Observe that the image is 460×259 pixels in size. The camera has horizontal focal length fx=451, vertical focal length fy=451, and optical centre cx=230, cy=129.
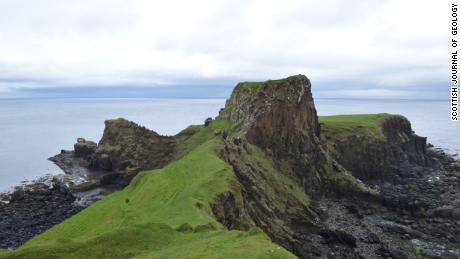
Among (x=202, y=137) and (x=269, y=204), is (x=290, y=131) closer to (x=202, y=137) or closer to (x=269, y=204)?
(x=202, y=137)

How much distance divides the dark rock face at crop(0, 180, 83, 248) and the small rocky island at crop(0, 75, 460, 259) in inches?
23.2

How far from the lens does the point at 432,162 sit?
126188mm

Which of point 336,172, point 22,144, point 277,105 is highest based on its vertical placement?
point 277,105

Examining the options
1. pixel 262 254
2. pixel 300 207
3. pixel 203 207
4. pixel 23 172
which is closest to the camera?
pixel 262 254

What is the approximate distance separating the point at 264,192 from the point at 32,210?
44774 millimetres

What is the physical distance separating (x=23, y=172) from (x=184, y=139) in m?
47.5

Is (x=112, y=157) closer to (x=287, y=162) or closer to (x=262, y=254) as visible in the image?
(x=287, y=162)

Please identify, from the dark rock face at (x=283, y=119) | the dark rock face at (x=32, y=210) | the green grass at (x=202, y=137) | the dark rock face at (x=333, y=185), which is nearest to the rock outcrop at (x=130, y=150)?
the green grass at (x=202, y=137)

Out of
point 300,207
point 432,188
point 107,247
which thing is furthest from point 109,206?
point 432,188

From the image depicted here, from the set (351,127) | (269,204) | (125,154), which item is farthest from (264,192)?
(351,127)

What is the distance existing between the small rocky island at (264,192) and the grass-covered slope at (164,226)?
0.49 ft

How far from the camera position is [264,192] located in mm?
69312

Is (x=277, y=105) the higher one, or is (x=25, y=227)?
(x=277, y=105)

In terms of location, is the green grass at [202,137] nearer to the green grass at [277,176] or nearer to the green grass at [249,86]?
the green grass at [249,86]
